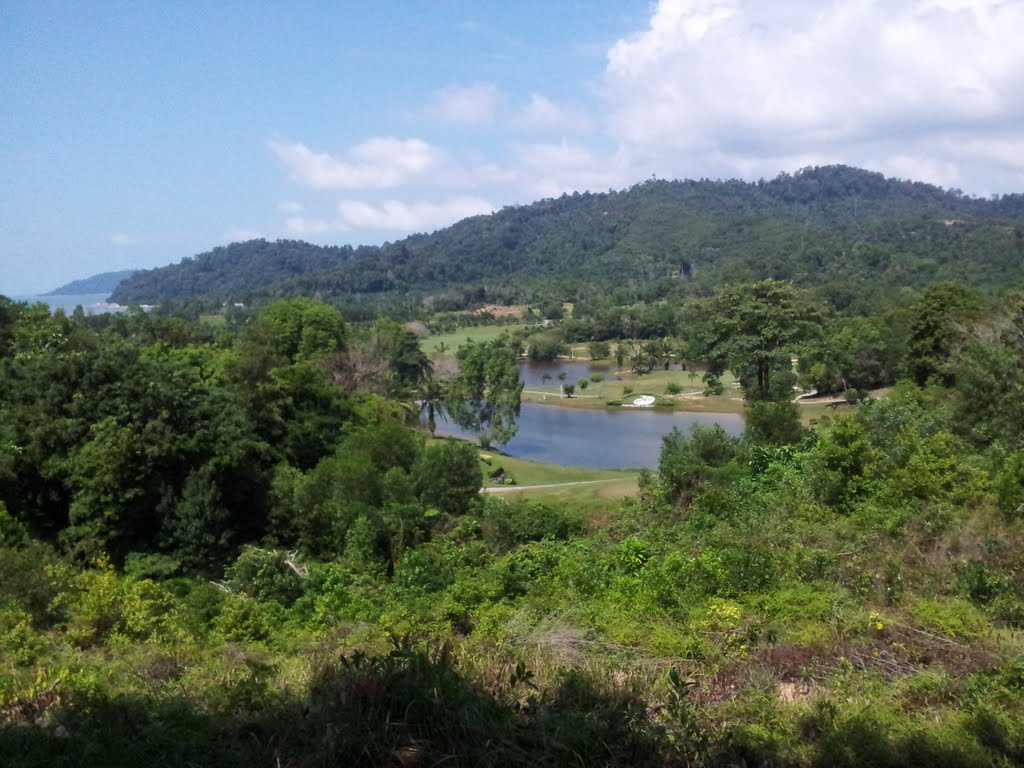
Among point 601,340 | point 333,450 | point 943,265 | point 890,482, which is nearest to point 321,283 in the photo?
point 601,340

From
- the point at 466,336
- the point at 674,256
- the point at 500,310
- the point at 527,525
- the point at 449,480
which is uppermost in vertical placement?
the point at 674,256

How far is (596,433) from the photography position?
44.0m

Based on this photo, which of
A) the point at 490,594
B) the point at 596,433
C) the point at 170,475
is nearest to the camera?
the point at 490,594

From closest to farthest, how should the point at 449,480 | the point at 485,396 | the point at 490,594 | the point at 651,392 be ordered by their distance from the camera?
the point at 490,594, the point at 449,480, the point at 485,396, the point at 651,392

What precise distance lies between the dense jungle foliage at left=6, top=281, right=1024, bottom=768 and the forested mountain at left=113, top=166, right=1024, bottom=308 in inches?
2589

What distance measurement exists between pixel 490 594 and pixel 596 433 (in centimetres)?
3685

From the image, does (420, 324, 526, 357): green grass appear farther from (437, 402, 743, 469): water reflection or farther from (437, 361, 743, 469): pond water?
(437, 402, 743, 469): water reflection

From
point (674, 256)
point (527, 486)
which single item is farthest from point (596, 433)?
point (674, 256)

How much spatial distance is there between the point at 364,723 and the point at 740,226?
162 meters

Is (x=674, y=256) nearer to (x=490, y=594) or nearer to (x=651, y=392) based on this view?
(x=651, y=392)

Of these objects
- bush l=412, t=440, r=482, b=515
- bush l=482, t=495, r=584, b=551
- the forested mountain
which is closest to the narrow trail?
bush l=412, t=440, r=482, b=515

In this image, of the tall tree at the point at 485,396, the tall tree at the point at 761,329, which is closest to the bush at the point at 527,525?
the tall tree at the point at 761,329

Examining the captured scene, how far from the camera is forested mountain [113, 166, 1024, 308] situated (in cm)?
9469

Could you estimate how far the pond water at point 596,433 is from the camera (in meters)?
37.2
